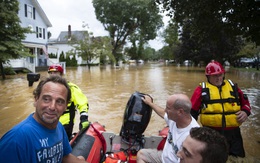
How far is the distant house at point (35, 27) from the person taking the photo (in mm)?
29161

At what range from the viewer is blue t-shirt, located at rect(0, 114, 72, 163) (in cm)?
151

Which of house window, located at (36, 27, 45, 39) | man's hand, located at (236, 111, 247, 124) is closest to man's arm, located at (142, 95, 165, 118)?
man's hand, located at (236, 111, 247, 124)

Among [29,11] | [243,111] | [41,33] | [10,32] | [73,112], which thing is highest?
[29,11]

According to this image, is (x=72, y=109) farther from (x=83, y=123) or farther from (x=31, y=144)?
(x=31, y=144)

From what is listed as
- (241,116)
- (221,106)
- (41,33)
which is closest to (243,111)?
(241,116)

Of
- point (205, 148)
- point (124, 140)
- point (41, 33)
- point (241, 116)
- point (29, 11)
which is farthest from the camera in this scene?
point (41, 33)

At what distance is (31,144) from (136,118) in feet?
7.20

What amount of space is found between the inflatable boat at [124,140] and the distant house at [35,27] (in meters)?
25.4

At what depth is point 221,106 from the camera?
3.32 m

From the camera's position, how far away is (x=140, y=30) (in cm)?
4641

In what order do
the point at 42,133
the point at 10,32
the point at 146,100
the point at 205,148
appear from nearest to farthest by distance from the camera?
the point at 205,148 < the point at 42,133 < the point at 146,100 < the point at 10,32

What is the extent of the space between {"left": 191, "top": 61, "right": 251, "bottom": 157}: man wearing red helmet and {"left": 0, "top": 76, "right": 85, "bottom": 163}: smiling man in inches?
82.6

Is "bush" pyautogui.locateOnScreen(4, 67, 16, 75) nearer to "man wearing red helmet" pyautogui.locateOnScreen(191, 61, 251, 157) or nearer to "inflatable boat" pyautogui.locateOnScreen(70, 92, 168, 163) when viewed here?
"inflatable boat" pyautogui.locateOnScreen(70, 92, 168, 163)

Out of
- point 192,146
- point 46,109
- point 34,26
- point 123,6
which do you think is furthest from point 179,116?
point 123,6
